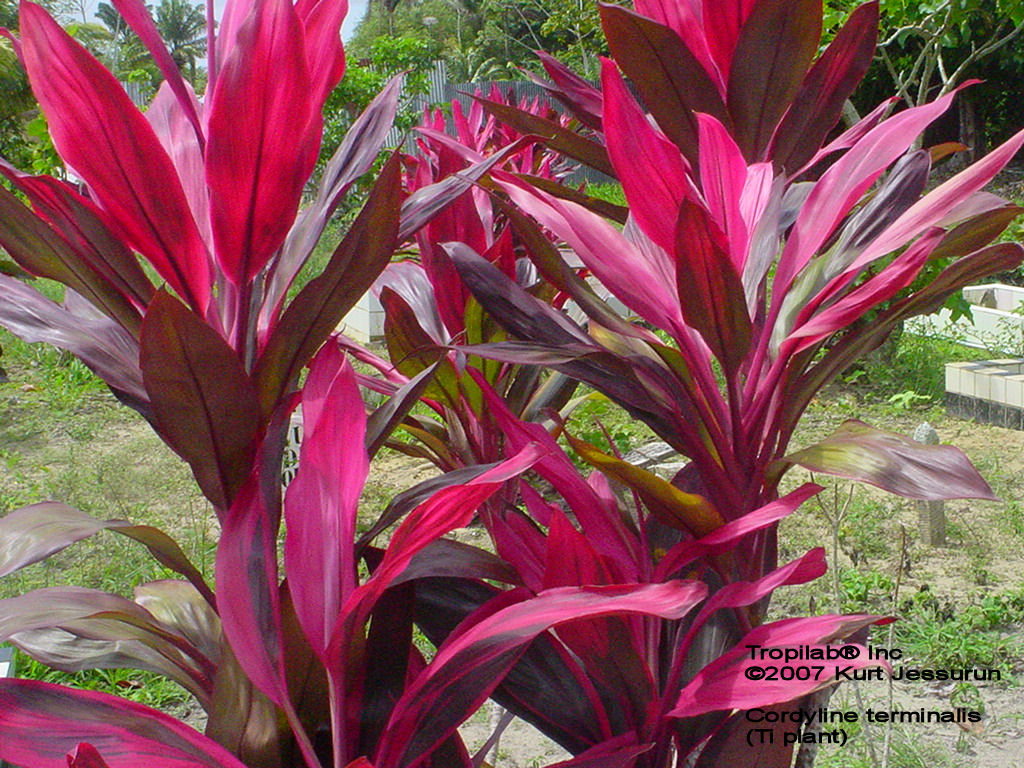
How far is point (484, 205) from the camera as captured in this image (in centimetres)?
158

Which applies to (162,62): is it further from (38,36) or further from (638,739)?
(638,739)

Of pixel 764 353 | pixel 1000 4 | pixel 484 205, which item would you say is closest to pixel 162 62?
pixel 764 353

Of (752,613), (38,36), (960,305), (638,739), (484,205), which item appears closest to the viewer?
(38,36)

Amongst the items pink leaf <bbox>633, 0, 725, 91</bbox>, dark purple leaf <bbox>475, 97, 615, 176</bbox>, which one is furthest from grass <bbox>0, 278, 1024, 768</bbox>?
pink leaf <bbox>633, 0, 725, 91</bbox>

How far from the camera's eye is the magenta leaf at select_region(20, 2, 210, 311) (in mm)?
542

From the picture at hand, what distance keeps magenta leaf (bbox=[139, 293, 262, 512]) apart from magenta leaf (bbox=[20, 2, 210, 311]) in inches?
3.8

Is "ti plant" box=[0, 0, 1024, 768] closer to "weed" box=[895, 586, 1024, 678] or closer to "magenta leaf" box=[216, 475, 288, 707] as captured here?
"magenta leaf" box=[216, 475, 288, 707]

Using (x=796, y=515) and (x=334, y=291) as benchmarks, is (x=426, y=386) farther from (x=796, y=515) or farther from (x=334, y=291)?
(x=796, y=515)

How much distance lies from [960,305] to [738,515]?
3.86 m

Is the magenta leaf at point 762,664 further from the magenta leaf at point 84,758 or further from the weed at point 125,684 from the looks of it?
the weed at point 125,684

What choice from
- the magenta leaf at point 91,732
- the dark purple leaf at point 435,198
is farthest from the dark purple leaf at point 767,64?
the magenta leaf at point 91,732

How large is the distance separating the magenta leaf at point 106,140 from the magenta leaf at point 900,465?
458 millimetres

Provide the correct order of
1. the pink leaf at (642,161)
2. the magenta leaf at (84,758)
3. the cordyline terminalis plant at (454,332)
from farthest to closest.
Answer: the cordyline terminalis plant at (454,332), the pink leaf at (642,161), the magenta leaf at (84,758)

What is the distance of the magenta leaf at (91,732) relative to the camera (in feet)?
1.63
